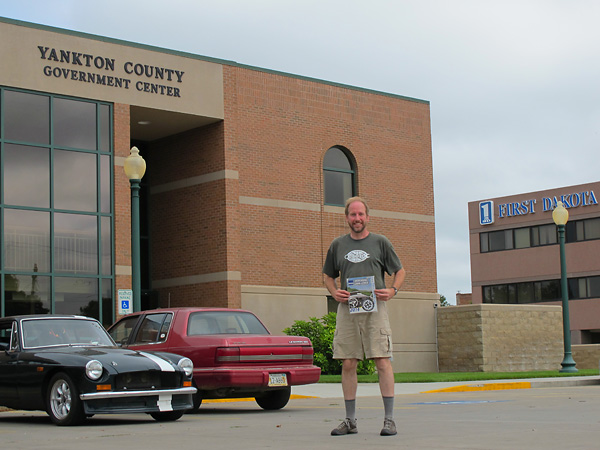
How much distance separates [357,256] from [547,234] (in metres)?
52.3

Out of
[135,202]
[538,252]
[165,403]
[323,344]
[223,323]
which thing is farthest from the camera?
[538,252]

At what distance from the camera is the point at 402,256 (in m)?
32.4

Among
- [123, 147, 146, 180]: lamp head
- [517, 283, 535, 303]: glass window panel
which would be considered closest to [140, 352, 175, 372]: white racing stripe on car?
[123, 147, 146, 180]: lamp head

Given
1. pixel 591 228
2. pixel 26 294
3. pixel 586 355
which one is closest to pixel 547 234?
pixel 591 228

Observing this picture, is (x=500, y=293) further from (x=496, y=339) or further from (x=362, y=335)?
(x=362, y=335)

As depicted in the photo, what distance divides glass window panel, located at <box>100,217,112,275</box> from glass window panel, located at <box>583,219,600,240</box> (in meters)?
37.3

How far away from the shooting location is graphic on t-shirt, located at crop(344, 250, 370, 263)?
8.95m

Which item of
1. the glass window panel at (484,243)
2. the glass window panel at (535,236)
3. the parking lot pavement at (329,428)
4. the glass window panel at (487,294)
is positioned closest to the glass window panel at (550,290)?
the glass window panel at (535,236)

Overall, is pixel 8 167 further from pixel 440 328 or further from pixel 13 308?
pixel 440 328

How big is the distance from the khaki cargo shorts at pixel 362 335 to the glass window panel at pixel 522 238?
52.9 meters

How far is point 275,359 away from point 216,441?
4.57m

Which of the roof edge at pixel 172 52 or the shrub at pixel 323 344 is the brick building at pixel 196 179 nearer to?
the roof edge at pixel 172 52

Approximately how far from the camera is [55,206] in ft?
80.8

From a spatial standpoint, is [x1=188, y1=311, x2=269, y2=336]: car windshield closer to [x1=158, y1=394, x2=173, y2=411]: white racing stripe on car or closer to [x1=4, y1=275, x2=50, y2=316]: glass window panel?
[x1=158, y1=394, x2=173, y2=411]: white racing stripe on car
